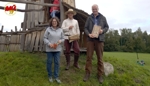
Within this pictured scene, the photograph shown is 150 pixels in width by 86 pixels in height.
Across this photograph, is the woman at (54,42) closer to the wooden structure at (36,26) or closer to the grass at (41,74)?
the grass at (41,74)

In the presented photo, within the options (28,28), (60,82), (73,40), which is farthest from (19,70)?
(28,28)

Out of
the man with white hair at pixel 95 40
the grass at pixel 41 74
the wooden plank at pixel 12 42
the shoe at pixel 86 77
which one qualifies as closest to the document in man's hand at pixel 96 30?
the man with white hair at pixel 95 40

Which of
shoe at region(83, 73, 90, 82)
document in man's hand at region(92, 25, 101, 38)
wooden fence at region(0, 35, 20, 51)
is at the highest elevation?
document in man's hand at region(92, 25, 101, 38)

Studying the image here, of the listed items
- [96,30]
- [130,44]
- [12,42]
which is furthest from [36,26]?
[130,44]

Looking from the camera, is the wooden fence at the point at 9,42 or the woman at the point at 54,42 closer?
the woman at the point at 54,42

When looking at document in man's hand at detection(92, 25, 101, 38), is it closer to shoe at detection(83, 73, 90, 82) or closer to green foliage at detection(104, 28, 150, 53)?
shoe at detection(83, 73, 90, 82)

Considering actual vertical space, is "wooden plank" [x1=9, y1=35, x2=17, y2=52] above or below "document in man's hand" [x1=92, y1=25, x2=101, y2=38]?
below

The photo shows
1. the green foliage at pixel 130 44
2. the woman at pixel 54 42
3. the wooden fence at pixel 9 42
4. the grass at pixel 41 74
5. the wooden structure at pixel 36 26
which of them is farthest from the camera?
the green foliage at pixel 130 44

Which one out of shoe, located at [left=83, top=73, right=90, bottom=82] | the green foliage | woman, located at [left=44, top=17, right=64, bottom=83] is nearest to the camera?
woman, located at [left=44, top=17, right=64, bottom=83]

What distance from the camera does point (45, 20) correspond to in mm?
10000

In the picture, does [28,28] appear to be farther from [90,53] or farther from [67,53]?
[90,53]

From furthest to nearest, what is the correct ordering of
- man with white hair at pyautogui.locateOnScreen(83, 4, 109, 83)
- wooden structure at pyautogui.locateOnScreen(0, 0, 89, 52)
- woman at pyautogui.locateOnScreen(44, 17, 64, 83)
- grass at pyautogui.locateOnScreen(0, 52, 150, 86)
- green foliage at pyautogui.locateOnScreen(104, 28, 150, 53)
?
green foliage at pyautogui.locateOnScreen(104, 28, 150, 53)
wooden structure at pyautogui.locateOnScreen(0, 0, 89, 52)
man with white hair at pyautogui.locateOnScreen(83, 4, 109, 83)
grass at pyautogui.locateOnScreen(0, 52, 150, 86)
woman at pyautogui.locateOnScreen(44, 17, 64, 83)

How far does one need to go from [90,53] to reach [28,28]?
16.2 ft

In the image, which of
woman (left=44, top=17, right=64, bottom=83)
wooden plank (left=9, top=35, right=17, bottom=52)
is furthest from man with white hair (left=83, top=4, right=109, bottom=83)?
wooden plank (left=9, top=35, right=17, bottom=52)
